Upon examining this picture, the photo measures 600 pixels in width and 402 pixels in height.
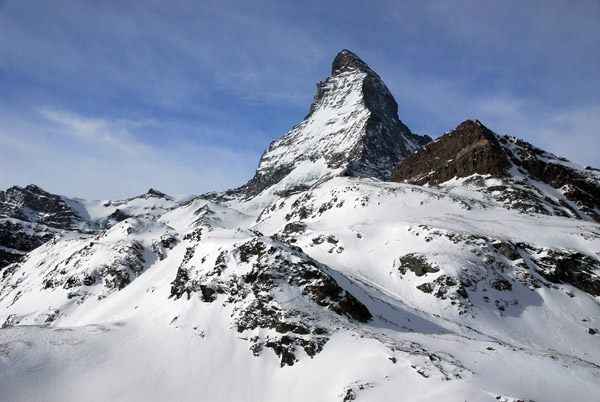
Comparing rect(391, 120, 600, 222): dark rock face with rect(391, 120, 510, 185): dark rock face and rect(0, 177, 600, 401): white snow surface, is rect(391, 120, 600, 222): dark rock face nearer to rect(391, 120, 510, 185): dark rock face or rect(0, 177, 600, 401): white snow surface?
rect(391, 120, 510, 185): dark rock face

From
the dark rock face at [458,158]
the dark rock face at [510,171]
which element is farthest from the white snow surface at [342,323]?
the dark rock face at [458,158]

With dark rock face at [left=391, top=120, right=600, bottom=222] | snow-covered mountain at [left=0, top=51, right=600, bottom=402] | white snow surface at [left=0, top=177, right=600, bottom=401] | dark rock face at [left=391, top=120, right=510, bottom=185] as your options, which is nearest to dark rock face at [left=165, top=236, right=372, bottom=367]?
snow-covered mountain at [left=0, top=51, right=600, bottom=402]

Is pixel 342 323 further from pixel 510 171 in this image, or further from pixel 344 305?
pixel 510 171

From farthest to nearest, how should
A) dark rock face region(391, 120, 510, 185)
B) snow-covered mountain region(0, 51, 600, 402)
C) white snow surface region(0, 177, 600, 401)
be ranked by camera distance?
1. dark rock face region(391, 120, 510, 185)
2. snow-covered mountain region(0, 51, 600, 402)
3. white snow surface region(0, 177, 600, 401)

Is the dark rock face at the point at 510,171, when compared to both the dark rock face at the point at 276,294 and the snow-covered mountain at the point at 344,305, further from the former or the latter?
the dark rock face at the point at 276,294

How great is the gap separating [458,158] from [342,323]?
7647 centimetres

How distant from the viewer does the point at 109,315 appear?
4244 cm

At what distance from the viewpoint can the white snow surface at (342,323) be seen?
18.4 metres

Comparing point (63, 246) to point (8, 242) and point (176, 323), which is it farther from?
point (8, 242)

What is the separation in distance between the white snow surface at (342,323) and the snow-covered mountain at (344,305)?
5.1 inches

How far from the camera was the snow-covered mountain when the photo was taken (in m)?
19.3

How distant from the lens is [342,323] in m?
24.4

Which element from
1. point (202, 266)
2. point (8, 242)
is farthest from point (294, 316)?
point (8, 242)

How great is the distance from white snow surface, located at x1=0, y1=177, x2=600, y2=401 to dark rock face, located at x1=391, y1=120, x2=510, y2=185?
21606 mm
